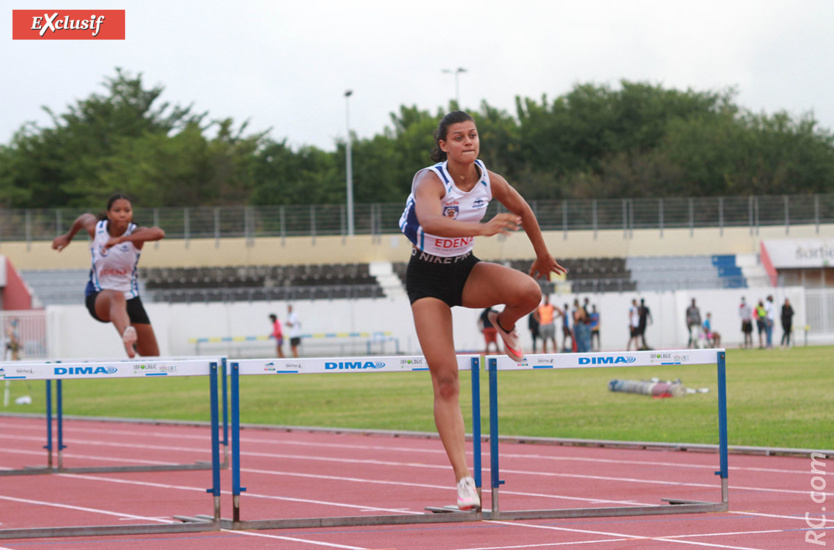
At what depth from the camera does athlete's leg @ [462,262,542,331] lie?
5.89 m

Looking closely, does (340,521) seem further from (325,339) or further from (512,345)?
(325,339)

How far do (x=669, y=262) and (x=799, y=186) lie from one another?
1734cm

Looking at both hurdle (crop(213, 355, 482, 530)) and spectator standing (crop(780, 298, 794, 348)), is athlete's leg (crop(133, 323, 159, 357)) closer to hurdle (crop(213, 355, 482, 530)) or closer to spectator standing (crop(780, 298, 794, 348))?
hurdle (crop(213, 355, 482, 530))

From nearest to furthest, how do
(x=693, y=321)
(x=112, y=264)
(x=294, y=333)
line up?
(x=112, y=264), (x=294, y=333), (x=693, y=321)

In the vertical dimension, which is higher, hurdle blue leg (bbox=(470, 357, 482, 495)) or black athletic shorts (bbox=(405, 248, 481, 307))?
black athletic shorts (bbox=(405, 248, 481, 307))

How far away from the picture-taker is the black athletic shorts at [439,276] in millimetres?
5945

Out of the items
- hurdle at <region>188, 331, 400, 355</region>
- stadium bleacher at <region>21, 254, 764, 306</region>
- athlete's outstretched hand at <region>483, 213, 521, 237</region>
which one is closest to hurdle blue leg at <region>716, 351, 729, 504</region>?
athlete's outstretched hand at <region>483, 213, 521, 237</region>

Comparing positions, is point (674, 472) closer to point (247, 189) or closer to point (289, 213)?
point (289, 213)

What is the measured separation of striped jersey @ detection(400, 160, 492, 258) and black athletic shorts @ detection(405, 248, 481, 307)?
2.0 inches

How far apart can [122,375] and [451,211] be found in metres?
2.21

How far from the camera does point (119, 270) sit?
9828mm

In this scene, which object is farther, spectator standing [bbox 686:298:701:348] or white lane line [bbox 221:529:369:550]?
spectator standing [bbox 686:298:701:348]

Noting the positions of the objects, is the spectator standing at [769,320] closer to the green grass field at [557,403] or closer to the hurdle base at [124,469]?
the green grass field at [557,403]

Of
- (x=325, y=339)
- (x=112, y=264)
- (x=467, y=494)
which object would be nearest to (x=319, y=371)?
(x=467, y=494)
